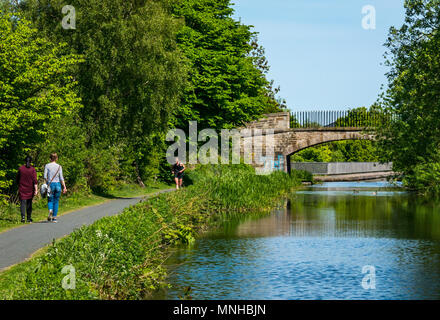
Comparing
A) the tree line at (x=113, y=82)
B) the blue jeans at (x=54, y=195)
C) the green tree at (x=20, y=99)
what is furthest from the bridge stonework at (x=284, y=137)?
the blue jeans at (x=54, y=195)

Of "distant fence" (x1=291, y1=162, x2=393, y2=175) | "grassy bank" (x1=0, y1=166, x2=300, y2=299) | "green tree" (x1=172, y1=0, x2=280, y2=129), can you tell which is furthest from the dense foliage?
"distant fence" (x1=291, y1=162, x2=393, y2=175)

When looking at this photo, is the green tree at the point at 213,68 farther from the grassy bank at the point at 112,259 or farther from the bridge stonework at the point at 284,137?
the grassy bank at the point at 112,259

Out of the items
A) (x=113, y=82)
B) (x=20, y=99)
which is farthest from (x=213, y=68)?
(x=20, y=99)

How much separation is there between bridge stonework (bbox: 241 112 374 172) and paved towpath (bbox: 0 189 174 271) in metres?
29.6

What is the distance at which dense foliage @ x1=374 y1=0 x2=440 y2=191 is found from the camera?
108ft

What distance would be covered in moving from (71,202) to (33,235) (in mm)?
9593

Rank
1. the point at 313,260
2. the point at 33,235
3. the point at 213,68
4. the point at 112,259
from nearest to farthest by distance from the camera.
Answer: the point at 112,259 → the point at 313,260 → the point at 33,235 → the point at 213,68

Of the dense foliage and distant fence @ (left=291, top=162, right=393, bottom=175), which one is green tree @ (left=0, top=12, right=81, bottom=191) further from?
distant fence @ (left=291, top=162, right=393, bottom=175)

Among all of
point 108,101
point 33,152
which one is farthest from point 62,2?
point 33,152

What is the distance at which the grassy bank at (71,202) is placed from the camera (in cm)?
1831

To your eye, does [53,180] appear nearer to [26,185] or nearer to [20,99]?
[26,185]

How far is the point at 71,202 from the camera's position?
24.7 m

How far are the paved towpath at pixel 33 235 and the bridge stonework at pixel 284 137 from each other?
29602 mm
